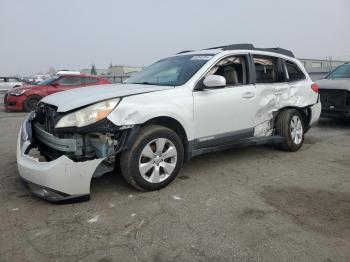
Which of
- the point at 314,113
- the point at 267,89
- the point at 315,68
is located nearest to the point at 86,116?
the point at 267,89

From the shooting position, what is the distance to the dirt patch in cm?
293

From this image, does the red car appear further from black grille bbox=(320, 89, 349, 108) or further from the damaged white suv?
the damaged white suv

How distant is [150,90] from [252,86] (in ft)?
5.58

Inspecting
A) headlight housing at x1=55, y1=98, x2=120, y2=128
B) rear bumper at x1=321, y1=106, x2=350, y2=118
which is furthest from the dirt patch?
rear bumper at x1=321, y1=106, x2=350, y2=118

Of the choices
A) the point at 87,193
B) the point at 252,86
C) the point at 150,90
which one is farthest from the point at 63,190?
the point at 252,86

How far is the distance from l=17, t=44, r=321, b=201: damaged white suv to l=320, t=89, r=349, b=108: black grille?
307 centimetres

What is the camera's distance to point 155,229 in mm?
2891

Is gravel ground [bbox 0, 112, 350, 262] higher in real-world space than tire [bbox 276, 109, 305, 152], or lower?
lower

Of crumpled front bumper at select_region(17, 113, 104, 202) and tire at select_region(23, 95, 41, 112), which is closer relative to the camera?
crumpled front bumper at select_region(17, 113, 104, 202)

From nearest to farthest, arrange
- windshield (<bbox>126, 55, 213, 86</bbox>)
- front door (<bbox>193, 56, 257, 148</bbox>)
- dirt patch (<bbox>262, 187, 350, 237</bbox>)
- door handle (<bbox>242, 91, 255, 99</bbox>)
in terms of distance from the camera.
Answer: dirt patch (<bbox>262, 187, 350, 237</bbox>), front door (<bbox>193, 56, 257, 148</bbox>), windshield (<bbox>126, 55, 213, 86</bbox>), door handle (<bbox>242, 91, 255, 99</bbox>)

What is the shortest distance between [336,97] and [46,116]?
6672mm

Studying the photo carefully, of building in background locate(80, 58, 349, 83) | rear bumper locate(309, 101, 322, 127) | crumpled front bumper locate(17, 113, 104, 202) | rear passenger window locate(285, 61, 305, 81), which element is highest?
building in background locate(80, 58, 349, 83)

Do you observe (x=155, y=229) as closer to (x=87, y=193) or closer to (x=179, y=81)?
(x=87, y=193)

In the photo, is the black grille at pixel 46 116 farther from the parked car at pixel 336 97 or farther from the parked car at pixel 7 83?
the parked car at pixel 7 83
